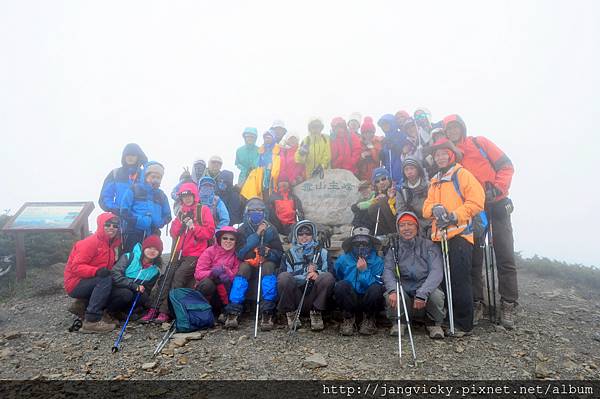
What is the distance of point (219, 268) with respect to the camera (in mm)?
6539

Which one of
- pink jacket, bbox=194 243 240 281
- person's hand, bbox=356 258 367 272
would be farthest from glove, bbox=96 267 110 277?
person's hand, bbox=356 258 367 272

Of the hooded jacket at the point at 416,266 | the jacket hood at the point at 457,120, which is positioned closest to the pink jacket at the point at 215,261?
the hooded jacket at the point at 416,266

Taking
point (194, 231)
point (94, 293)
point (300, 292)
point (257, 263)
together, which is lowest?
point (94, 293)

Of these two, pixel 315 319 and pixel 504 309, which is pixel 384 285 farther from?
pixel 504 309

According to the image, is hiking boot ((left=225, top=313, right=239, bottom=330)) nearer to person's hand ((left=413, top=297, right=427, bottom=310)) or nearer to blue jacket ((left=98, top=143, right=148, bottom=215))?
person's hand ((left=413, top=297, right=427, bottom=310))

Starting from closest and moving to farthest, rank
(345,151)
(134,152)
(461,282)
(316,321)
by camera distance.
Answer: (461,282), (316,321), (134,152), (345,151)

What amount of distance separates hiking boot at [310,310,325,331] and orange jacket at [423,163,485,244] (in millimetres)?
2283

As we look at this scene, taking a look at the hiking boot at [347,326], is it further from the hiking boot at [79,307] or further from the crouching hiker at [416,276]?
the hiking boot at [79,307]

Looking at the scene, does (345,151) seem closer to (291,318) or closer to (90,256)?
(291,318)

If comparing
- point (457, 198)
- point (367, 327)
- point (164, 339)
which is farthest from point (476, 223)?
point (164, 339)

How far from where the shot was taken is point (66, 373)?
467 centimetres

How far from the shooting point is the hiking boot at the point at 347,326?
18.9 feet

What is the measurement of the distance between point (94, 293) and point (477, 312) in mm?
6558

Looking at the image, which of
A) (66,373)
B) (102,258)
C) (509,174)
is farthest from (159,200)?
(509,174)
